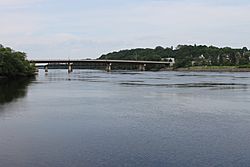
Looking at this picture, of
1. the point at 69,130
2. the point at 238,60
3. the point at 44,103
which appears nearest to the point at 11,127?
the point at 69,130

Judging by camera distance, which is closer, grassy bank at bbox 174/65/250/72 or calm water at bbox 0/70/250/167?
calm water at bbox 0/70/250/167

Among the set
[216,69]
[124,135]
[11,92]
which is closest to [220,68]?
[216,69]

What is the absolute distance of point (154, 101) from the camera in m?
28.5

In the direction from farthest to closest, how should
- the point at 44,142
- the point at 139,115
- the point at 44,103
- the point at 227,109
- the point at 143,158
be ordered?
the point at 44,103 → the point at 227,109 → the point at 139,115 → the point at 44,142 → the point at 143,158

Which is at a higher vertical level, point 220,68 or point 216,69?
point 220,68

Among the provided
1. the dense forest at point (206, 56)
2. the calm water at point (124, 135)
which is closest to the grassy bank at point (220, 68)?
the dense forest at point (206, 56)

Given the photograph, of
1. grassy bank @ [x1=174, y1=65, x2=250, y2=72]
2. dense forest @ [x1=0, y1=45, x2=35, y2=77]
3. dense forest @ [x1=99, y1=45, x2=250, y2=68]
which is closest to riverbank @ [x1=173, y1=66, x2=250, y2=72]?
grassy bank @ [x1=174, y1=65, x2=250, y2=72]

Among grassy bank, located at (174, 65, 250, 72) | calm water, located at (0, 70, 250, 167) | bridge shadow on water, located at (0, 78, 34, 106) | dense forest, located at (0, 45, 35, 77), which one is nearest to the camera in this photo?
calm water, located at (0, 70, 250, 167)

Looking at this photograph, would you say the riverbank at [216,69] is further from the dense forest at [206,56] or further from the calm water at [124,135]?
the calm water at [124,135]

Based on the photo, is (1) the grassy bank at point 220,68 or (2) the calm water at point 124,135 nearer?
(2) the calm water at point 124,135

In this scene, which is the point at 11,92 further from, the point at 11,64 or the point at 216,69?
the point at 216,69

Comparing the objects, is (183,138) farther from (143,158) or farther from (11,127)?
(11,127)

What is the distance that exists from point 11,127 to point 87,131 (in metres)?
3.67

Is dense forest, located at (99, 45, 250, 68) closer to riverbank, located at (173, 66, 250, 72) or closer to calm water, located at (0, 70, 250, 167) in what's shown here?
riverbank, located at (173, 66, 250, 72)
